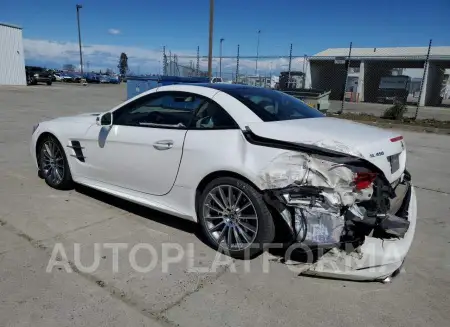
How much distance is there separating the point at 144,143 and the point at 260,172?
4.46 feet

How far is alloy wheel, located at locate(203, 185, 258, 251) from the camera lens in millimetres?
3070

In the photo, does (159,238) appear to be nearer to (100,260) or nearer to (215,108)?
(100,260)

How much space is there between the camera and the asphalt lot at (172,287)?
2438 millimetres

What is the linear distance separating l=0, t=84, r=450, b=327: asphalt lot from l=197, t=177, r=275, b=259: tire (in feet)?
0.53

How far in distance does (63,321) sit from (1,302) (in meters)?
0.53

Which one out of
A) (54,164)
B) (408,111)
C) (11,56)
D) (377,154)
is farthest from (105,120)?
(11,56)

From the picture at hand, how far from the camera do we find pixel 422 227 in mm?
4039

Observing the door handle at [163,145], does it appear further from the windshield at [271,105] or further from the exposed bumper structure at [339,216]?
the exposed bumper structure at [339,216]

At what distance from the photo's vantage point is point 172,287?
9.09ft

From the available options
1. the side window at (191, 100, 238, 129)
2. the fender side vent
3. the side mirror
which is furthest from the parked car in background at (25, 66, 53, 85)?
the side window at (191, 100, 238, 129)

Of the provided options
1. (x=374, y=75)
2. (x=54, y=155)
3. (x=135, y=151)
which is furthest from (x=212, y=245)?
(x=374, y=75)

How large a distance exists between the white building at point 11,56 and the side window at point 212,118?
108ft

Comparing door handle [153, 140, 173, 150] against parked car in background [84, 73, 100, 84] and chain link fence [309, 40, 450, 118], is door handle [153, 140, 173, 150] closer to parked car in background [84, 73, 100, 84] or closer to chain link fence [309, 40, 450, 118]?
chain link fence [309, 40, 450, 118]

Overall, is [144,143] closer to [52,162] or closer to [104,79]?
[52,162]
